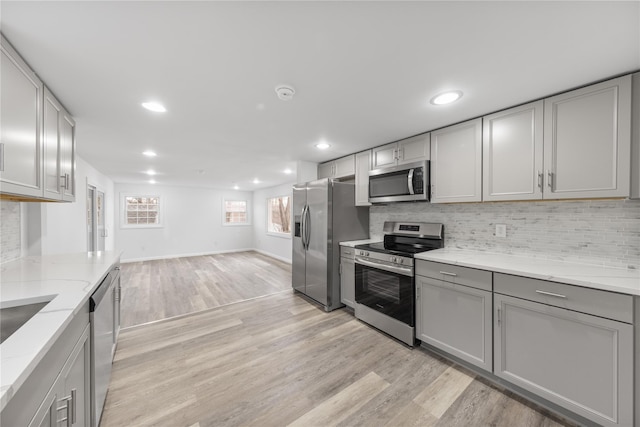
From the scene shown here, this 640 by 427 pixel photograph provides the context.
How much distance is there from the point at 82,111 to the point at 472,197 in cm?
350

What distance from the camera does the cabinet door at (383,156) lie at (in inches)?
113

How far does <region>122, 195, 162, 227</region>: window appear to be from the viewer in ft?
21.4

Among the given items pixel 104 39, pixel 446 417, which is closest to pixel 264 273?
pixel 446 417

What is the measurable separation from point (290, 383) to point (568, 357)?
1890 millimetres

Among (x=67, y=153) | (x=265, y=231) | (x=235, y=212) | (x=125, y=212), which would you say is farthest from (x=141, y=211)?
(x=67, y=153)

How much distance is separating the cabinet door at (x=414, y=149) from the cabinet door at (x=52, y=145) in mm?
3021

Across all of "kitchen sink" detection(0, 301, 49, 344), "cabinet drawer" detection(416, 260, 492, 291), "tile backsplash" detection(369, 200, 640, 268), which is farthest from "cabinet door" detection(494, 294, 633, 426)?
"kitchen sink" detection(0, 301, 49, 344)

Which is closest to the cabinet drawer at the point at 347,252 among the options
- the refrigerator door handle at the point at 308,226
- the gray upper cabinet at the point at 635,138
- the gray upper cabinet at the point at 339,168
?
the refrigerator door handle at the point at 308,226

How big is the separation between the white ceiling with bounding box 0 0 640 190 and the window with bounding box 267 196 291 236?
444 centimetres

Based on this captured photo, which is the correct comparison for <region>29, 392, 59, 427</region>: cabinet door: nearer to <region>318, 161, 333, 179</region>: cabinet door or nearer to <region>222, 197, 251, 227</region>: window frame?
<region>318, 161, 333, 179</region>: cabinet door

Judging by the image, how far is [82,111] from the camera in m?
2.02

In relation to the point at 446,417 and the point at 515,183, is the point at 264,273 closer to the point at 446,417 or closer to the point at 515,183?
the point at 446,417

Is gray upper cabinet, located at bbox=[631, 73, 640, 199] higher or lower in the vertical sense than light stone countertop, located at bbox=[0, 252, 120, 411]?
higher

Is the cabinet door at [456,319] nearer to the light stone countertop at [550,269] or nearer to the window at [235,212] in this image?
the light stone countertop at [550,269]
